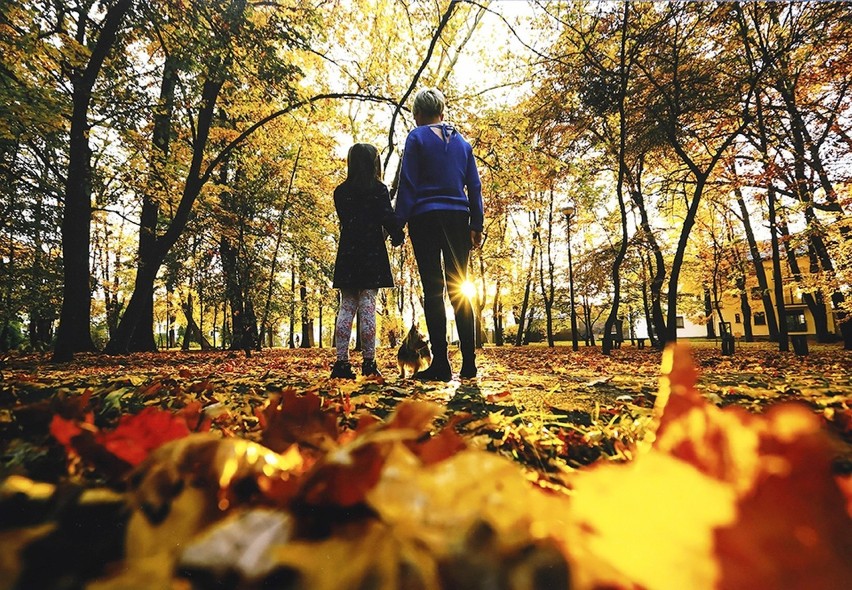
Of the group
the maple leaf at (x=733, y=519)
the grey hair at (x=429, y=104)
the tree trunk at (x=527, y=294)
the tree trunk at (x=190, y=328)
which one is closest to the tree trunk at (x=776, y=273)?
the grey hair at (x=429, y=104)

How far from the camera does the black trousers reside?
370 centimetres

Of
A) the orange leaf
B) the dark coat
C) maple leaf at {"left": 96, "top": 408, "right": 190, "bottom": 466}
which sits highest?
the dark coat

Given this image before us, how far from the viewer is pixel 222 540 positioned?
36 cm

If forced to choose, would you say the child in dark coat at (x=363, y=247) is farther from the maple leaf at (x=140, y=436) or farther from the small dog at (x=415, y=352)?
the maple leaf at (x=140, y=436)

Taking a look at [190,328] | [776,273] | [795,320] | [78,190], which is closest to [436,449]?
[78,190]

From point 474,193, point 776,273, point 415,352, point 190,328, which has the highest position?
point 474,193

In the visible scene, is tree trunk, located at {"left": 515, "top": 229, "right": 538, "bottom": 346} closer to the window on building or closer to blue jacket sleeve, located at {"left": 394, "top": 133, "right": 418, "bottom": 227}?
blue jacket sleeve, located at {"left": 394, "top": 133, "right": 418, "bottom": 227}

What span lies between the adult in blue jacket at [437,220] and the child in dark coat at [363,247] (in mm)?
350

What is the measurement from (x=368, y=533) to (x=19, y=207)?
17519 millimetres

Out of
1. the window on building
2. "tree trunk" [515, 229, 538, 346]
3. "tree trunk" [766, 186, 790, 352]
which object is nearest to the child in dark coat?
"tree trunk" [766, 186, 790, 352]

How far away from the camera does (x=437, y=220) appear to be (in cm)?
367

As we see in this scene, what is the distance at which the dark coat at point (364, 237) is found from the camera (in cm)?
405

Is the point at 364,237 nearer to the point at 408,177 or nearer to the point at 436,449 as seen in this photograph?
the point at 408,177

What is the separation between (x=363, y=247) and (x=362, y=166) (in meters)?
0.85
